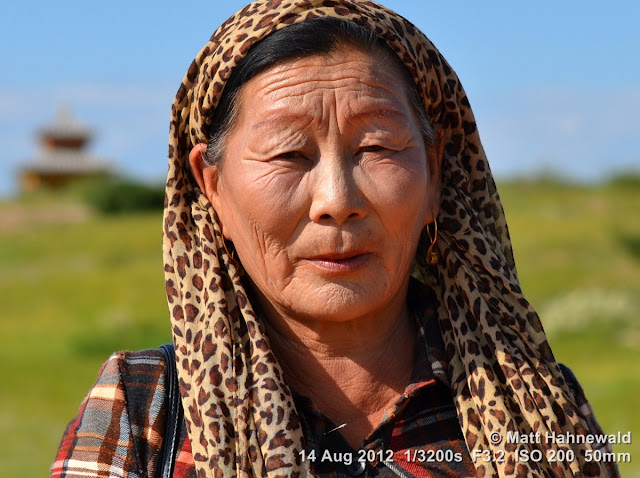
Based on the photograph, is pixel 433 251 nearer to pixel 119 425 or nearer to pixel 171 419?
pixel 171 419

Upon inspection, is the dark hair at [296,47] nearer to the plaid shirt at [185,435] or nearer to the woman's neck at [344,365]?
the woman's neck at [344,365]

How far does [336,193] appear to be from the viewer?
2652 millimetres

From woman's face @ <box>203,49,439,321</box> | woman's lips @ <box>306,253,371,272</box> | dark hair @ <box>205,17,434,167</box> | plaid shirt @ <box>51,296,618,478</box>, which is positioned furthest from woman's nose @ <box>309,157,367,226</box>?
plaid shirt @ <box>51,296,618,478</box>

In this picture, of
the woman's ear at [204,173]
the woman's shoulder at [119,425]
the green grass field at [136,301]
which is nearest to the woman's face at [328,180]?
the woman's ear at [204,173]

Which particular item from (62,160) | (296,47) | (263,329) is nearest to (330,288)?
(263,329)

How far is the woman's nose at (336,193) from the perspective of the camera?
2650mm

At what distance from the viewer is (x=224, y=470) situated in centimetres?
262

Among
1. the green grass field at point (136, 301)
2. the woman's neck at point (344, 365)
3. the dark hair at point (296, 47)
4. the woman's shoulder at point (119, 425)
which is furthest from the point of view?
the green grass field at point (136, 301)

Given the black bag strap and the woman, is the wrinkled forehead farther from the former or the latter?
the black bag strap

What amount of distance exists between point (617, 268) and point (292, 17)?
14664 mm

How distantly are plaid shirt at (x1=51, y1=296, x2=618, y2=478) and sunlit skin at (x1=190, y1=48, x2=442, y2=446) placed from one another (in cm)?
9

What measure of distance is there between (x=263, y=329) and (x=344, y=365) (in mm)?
291

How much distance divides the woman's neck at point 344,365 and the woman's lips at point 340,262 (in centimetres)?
25

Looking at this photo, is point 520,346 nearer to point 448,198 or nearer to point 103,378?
point 448,198
